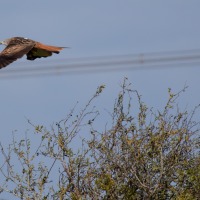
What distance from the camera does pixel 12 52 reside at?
12.1 m

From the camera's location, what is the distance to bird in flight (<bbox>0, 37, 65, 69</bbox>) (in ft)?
39.0

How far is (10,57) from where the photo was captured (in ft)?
38.7

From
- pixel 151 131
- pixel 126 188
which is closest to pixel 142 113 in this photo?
pixel 151 131

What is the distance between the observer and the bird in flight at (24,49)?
11898 millimetres

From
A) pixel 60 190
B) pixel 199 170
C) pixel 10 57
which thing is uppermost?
pixel 10 57

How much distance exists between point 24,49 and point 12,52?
0.32 m

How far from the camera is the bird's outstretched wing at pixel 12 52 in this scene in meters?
11.6

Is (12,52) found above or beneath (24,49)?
beneath

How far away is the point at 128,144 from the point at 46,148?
126cm

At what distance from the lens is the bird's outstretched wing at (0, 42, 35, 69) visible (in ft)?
37.9

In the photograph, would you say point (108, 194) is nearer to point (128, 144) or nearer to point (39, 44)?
point (128, 144)

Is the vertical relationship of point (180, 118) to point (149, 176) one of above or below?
above

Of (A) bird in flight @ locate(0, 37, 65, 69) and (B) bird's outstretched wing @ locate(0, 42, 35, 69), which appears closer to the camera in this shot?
(B) bird's outstretched wing @ locate(0, 42, 35, 69)

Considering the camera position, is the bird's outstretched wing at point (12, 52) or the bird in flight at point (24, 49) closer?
the bird's outstretched wing at point (12, 52)
